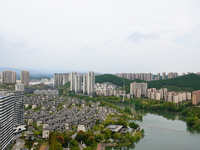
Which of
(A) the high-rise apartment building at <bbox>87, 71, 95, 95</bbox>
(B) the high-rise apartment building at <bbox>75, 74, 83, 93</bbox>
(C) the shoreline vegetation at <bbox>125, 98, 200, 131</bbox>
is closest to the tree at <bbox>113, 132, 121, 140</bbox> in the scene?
(C) the shoreline vegetation at <bbox>125, 98, 200, 131</bbox>

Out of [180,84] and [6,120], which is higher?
[180,84]

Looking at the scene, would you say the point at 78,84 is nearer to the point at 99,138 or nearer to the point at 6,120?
the point at 99,138

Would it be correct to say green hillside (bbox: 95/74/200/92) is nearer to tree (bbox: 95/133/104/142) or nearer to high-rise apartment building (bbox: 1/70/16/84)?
high-rise apartment building (bbox: 1/70/16/84)

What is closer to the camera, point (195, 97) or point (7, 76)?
point (195, 97)

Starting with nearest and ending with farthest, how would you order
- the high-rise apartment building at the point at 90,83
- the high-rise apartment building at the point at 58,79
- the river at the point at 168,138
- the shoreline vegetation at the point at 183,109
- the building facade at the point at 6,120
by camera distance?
the building facade at the point at 6,120 → the river at the point at 168,138 → the shoreline vegetation at the point at 183,109 → the high-rise apartment building at the point at 90,83 → the high-rise apartment building at the point at 58,79

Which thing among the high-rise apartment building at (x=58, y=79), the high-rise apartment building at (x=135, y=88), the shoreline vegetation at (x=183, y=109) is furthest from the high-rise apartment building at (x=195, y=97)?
the high-rise apartment building at (x=58, y=79)

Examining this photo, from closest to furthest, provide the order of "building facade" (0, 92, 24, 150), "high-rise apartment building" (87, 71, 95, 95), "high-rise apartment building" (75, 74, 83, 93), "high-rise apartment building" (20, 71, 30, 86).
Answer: "building facade" (0, 92, 24, 150) < "high-rise apartment building" (87, 71, 95, 95) < "high-rise apartment building" (75, 74, 83, 93) < "high-rise apartment building" (20, 71, 30, 86)

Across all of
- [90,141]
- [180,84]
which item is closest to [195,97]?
[180,84]

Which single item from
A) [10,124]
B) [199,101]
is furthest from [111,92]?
[10,124]

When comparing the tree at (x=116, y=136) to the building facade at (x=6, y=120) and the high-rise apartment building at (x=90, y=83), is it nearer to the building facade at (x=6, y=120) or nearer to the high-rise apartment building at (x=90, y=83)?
the building facade at (x=6, y=120)

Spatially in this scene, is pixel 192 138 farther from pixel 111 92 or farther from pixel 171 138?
pixel 111 92

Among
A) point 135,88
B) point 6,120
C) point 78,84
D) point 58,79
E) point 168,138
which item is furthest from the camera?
point 58,79
